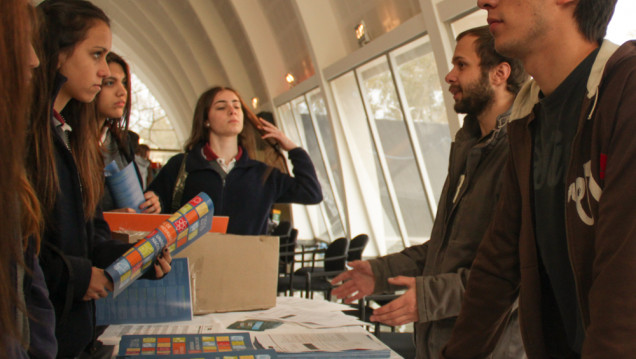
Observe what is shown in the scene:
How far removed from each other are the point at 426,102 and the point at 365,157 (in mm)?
2488

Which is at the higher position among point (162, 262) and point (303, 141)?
point (303, 141)

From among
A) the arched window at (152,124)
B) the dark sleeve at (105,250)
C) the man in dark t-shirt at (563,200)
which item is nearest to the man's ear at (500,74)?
the man in dark t-shirt at (563,200)

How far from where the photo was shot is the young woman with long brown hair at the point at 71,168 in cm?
136

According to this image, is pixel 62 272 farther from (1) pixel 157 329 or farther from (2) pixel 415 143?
(2) pixel 415 143

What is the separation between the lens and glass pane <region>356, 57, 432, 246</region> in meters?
7.38

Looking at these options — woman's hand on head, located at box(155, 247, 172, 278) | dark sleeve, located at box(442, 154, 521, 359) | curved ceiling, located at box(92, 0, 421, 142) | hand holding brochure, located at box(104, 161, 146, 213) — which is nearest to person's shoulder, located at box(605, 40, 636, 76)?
dark sleeve, located at box(442, 154, 521, 359)

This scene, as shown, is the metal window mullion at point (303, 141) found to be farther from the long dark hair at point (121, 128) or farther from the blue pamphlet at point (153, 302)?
the blue pamphlet at point (153, 302)

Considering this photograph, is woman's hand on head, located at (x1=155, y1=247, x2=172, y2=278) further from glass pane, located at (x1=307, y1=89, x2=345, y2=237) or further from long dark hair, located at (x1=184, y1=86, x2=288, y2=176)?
glass pane, located at (x1=307, y1=89, x2=345, y2=237)

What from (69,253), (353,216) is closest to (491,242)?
(69,253)

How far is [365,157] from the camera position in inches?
351

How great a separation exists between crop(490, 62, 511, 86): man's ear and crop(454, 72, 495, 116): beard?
2 centimetres

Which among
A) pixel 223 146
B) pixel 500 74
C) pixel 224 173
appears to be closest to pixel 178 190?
pixel 224 173

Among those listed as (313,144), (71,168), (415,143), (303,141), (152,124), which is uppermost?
(152,124)

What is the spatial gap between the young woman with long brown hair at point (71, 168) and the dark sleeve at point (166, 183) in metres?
1.31
